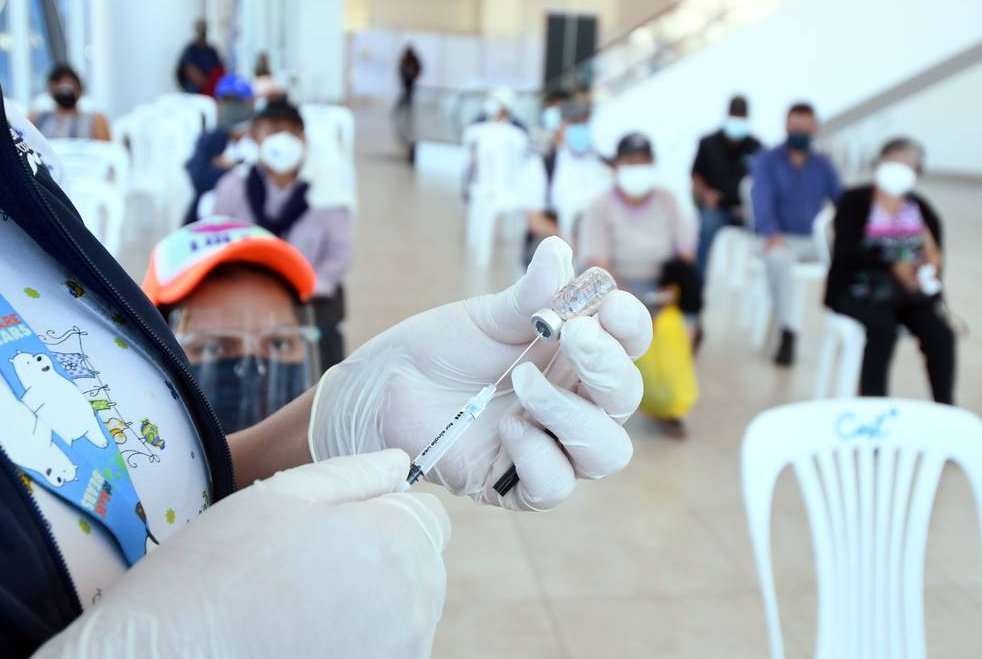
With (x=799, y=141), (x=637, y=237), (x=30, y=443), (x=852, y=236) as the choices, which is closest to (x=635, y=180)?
(x=637, y=237)

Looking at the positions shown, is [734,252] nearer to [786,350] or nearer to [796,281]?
[796,281]

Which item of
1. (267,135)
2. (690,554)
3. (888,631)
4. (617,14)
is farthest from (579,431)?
(617,14)

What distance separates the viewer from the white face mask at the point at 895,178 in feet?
11.0

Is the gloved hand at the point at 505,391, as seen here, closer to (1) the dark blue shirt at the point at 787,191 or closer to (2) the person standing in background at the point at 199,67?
(1) the dark blue shirt at the point at 787,191

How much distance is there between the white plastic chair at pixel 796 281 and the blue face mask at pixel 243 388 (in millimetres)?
2907

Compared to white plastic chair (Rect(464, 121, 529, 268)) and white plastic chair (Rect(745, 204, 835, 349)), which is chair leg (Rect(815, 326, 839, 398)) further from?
white plastic chair (Rect(464, 121, 529, 268))

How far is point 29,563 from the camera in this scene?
54 cm

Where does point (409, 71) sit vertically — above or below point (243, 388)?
above

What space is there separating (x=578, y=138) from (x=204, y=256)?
11.9ft

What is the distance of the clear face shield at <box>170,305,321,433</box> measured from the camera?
166cm

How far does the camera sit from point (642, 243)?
11.7 ft

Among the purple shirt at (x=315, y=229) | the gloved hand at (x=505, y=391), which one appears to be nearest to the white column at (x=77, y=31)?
the purple shirt at (x=315, y=229)

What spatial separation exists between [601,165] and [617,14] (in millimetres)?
13394

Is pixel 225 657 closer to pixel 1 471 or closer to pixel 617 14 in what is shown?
pixel 1 471
